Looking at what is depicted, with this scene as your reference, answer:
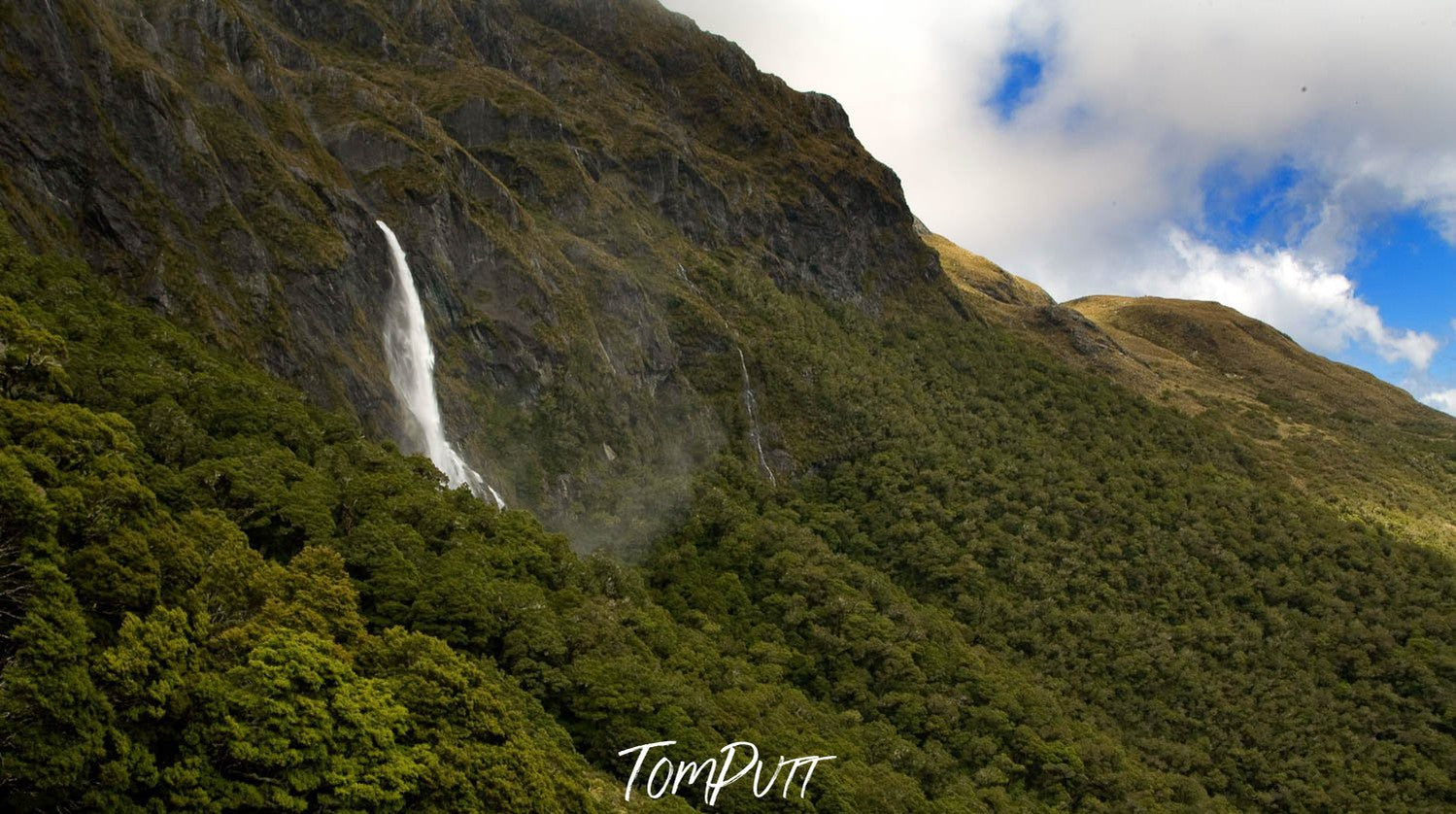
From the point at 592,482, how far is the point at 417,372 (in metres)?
20.5

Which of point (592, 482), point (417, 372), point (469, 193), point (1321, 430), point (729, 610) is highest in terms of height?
point (1321, 430)

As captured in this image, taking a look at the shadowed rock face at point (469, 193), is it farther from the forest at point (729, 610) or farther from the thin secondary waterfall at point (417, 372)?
the forest at point (729, 610)

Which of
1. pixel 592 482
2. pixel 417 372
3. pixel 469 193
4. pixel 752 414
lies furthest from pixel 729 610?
pixel 469 193

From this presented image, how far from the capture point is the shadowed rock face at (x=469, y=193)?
66.9 metres

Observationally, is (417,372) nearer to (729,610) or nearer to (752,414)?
(729,610)

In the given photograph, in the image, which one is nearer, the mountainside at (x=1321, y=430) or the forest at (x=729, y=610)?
the forest at (x=729, y=610)

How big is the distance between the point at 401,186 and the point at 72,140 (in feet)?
107

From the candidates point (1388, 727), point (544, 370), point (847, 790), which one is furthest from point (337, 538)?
point (1388, 727)

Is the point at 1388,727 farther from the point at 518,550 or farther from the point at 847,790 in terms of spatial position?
the point at 518,550

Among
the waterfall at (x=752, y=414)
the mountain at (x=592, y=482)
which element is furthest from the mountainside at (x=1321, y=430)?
the waterfall at (x=752, y=414)

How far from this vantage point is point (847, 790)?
5966cm

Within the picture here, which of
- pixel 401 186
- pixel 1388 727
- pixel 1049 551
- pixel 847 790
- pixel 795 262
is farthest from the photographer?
pixel 795 262

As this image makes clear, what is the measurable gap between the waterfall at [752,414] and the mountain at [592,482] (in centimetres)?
63

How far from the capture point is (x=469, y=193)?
106 m
